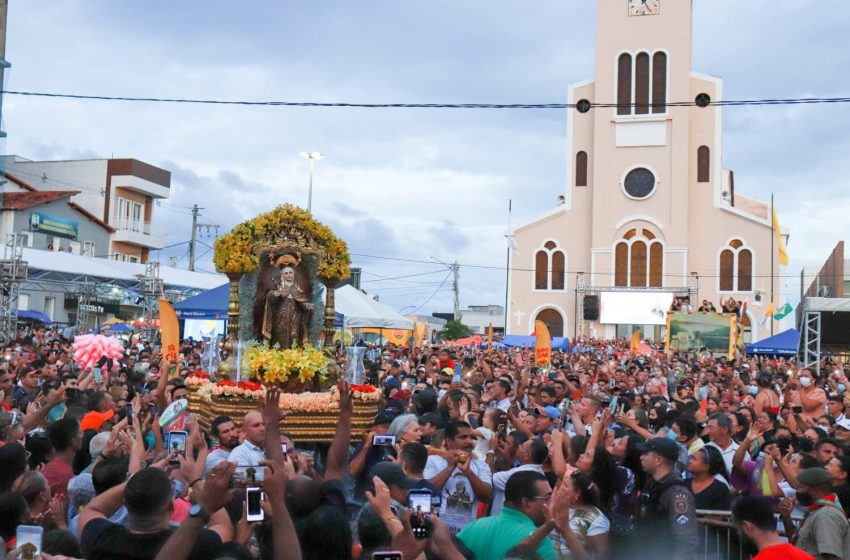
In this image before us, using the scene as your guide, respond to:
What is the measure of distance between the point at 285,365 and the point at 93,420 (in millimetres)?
4379

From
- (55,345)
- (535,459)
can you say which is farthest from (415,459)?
(55,345)

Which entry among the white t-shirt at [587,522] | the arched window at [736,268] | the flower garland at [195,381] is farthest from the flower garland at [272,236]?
the arched window at [736,268]

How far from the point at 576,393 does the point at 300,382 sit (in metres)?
3.98

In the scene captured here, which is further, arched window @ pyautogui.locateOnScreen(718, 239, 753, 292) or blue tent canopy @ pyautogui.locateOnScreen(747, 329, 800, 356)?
arched window @ pyautogui.locateOnScreen(718, 239, 753, 292)

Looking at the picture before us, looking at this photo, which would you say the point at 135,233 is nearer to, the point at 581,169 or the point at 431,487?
the point at 581,169

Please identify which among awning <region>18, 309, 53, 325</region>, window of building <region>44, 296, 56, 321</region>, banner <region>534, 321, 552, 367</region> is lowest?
banner <region>534, 321, 552, 367</region>

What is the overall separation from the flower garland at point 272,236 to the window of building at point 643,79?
38798 mm

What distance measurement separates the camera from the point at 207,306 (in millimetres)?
21641

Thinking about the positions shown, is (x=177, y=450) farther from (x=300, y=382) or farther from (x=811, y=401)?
(x=811, y=401)

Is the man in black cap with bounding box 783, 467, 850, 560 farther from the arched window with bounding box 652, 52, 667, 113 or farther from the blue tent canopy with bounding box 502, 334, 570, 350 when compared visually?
the arched window with bounding box 652, 52, 667, 113

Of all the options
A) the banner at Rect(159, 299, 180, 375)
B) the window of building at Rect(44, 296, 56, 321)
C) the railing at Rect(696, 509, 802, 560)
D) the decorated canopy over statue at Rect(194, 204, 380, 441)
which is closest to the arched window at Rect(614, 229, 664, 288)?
the window of building at Rect(44, 296, 56, 321)

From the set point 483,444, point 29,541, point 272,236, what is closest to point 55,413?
point 483,444

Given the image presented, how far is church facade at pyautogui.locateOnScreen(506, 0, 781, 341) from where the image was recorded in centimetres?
4928

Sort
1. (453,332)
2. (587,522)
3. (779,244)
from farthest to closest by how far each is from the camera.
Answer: (453,332)
(779,244)
(587,522)
